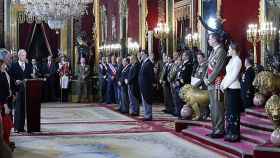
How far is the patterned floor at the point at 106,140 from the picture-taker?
8008 mm

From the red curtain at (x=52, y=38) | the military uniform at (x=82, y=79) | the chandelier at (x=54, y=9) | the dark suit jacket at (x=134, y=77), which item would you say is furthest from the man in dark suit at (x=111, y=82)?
the red curtain at (x=52, y=38)

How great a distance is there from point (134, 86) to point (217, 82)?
541 cm

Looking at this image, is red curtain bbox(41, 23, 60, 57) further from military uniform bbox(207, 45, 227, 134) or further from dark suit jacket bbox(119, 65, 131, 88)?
military uniform bbox(207, 45, 227, 134)

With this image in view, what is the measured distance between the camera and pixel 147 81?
12.8 meters

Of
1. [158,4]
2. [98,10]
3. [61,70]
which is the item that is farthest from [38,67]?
[158,4]

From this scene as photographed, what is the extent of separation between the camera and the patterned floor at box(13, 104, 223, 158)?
8.01 meters

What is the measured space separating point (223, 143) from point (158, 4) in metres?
11.0

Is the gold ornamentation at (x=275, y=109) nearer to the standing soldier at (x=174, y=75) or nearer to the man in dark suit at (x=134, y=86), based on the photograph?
the standing soldier at (x=174, y=75)

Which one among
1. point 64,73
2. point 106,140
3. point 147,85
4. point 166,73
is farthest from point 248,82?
point 64,73

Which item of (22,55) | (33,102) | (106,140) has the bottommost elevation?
(106,140)

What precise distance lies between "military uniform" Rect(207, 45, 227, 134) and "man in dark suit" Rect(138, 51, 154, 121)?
13.5 ft

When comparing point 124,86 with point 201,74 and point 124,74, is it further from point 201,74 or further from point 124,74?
point 201,74

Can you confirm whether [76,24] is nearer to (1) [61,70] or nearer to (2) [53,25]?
(1) [61,70]

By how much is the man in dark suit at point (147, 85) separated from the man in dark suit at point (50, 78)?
319 inches
